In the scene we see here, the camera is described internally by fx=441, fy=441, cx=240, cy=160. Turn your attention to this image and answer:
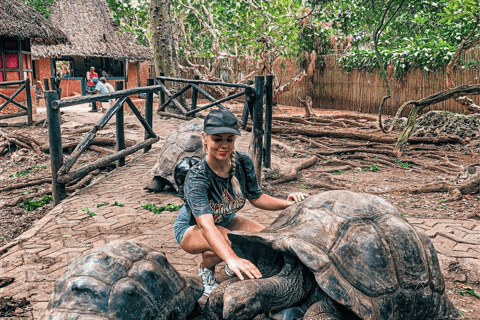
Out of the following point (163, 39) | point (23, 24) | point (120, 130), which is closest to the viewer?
point (120, 130)

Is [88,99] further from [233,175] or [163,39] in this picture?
[163,39]

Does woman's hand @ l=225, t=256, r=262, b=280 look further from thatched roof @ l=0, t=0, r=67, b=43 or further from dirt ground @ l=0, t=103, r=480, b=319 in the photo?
thatched roof @ l=0, t=0, r=67, b=43

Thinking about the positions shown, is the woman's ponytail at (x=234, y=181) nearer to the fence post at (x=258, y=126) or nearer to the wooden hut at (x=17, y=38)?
the fence post at (x=258, y=126)

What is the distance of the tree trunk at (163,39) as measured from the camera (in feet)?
38.9

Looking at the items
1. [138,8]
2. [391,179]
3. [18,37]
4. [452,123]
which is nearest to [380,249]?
[391,179]

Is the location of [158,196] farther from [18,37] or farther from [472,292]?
[18,37]

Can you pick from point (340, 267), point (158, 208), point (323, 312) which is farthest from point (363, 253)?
point (158, 208)

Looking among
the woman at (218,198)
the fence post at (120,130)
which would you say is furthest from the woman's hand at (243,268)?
the fence post at (120,130)

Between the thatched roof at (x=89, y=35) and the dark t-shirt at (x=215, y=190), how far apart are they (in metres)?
18.3

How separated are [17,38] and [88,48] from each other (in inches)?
217

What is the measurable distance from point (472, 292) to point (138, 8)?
16408 millimetres

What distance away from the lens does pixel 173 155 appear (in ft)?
18.5

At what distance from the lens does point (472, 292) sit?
10.7ft

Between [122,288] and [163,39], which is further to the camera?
[163,39]
